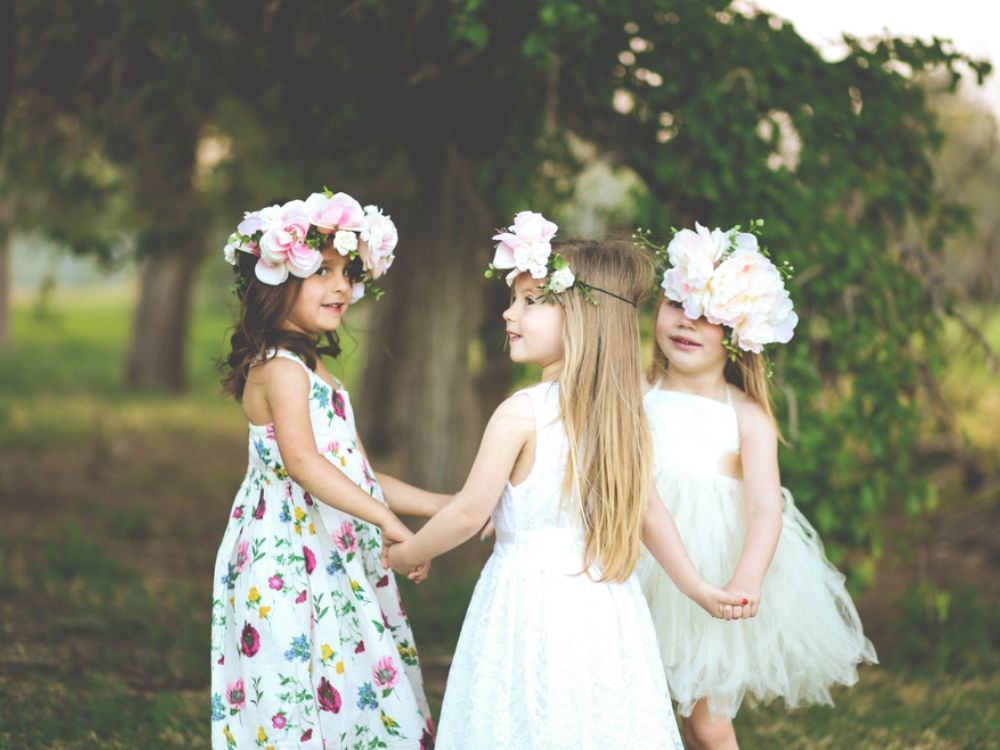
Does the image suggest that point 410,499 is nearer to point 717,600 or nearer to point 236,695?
point 236,695

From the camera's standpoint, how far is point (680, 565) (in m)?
2.65

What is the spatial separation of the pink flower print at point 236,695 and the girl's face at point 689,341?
142 centimetres

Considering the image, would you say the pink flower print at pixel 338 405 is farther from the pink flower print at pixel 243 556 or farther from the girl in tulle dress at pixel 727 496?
the girl in tulle dress at pixel 727 496

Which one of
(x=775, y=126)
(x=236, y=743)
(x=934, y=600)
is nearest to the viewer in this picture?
(x=236, y=743)

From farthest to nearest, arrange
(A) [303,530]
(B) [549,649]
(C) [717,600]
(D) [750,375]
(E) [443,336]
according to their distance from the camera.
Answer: (E) [443,336] → (D) [750,375] → (A) [303,530] → (C) [717,600] → (B) [549,649]

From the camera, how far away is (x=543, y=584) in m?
2.58

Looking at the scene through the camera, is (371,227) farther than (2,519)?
No

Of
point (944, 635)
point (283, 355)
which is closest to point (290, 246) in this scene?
point (283, 355)

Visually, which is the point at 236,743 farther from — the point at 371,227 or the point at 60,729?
the point at 371,227

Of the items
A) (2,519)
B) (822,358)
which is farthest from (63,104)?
(822,358)

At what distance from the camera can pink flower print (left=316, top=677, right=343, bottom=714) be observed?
286 centimetres

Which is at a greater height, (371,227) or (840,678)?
(371,227)

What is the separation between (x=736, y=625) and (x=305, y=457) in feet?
4.02

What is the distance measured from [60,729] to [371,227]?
1912mm
